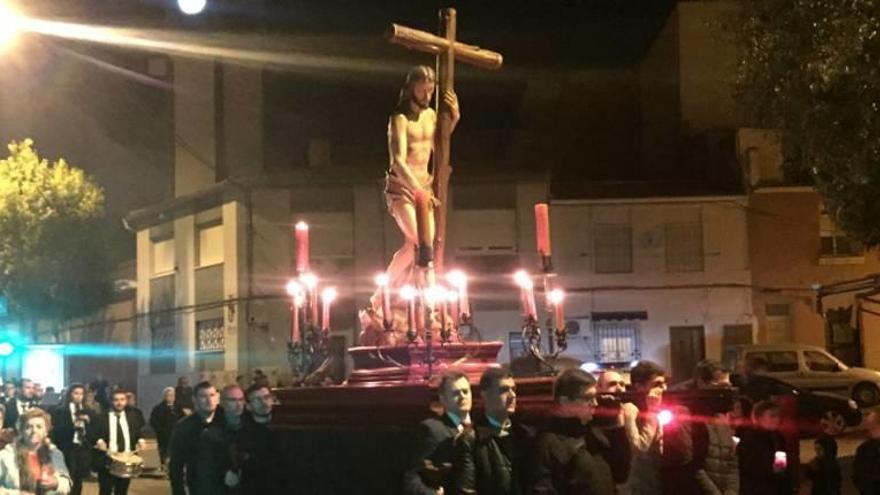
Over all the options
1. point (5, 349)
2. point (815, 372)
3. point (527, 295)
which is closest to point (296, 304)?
point (527, 295)

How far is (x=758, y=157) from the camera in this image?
32906 mm

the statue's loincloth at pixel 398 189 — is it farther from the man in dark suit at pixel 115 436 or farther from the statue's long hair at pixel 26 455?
the man in dark suit at pixel 115 436

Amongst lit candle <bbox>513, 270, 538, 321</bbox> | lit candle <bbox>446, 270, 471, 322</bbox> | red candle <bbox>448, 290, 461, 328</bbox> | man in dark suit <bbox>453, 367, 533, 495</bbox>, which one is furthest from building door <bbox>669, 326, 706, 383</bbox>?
man in dark suit <bbox>453, 367, 533, 495</bbox>

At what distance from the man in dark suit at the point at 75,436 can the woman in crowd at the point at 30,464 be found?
5.91 m

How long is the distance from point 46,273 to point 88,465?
23748 millimetres

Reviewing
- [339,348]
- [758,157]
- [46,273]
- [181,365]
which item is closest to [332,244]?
[339,348]

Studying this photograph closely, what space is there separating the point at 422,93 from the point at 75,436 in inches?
266

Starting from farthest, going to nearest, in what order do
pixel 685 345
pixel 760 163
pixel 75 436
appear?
pixel 685 345 < pixel 760 163 < pixel 75 436

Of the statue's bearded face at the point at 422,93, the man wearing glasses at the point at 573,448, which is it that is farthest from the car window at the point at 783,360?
the man wearing glasses at the point at 573,448

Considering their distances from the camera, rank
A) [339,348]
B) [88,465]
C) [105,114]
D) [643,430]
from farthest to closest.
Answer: [105,114] → [339,348] → [88,465] → [643,430]

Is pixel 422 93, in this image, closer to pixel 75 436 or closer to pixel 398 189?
pixel 398 189

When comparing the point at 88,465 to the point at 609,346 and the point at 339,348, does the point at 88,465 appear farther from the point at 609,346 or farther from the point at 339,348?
the point at 609,346

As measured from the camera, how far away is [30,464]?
24.2 feet

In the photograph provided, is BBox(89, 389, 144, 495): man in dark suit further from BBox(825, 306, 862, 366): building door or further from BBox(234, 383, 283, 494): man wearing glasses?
BBox(825, 306, 862, 366): building door
